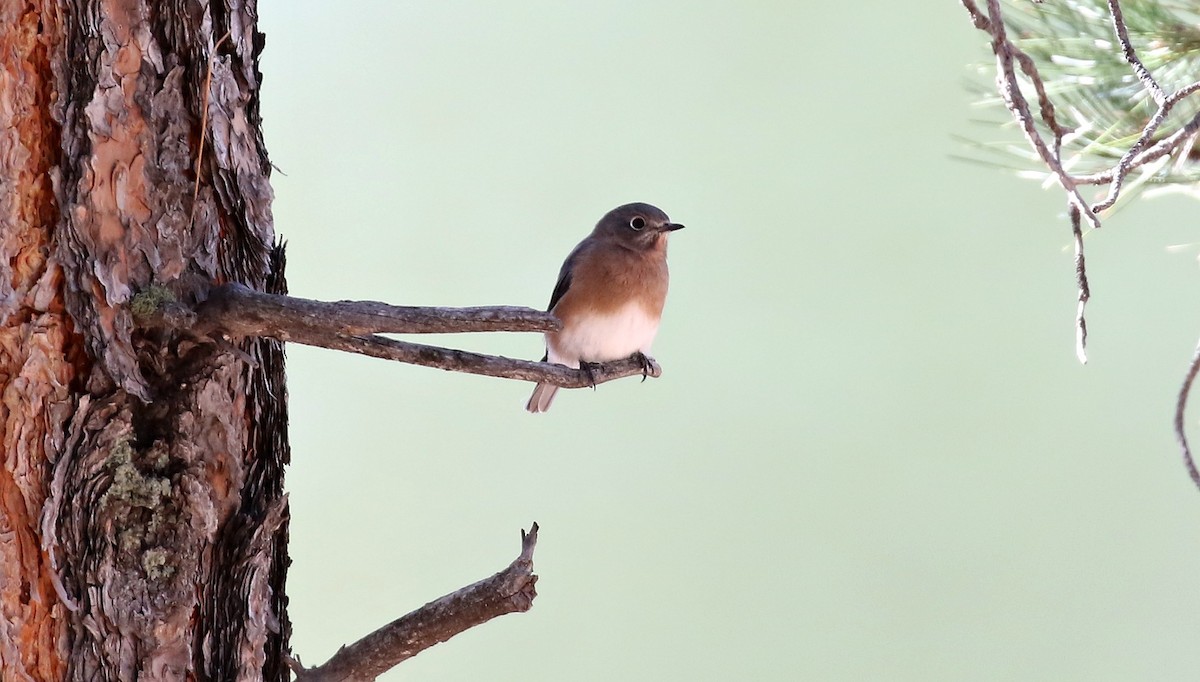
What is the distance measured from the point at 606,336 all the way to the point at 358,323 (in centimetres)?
192

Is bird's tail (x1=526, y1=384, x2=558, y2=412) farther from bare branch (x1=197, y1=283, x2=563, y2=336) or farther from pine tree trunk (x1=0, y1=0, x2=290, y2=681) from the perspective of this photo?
bare branch (x1=197, y1=283, x2=563, y2=336)

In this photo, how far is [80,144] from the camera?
6.12 ft

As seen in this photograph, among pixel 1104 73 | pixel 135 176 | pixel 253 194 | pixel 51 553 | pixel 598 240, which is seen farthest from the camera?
pixel 598 240

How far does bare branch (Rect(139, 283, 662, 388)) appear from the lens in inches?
71.7

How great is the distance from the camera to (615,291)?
3717mm

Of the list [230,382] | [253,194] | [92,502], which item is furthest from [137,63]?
[92,502]

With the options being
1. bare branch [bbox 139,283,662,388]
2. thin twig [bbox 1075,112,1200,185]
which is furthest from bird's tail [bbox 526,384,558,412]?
thin twig [bbox 1075,112,1200,185]

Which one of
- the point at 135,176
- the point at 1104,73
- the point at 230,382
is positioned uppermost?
the point at 1104,73

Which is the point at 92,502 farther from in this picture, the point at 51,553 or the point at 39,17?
the point at 39,17

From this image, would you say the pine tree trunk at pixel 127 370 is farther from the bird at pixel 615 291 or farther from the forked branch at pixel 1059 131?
the bird at pixel 615 291

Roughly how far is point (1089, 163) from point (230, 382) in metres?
2.35

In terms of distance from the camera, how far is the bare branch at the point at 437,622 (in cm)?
199

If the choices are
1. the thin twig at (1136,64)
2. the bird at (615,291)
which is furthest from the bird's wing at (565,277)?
the thin twig at (1136,64)

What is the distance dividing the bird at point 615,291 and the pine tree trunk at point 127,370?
167cm
